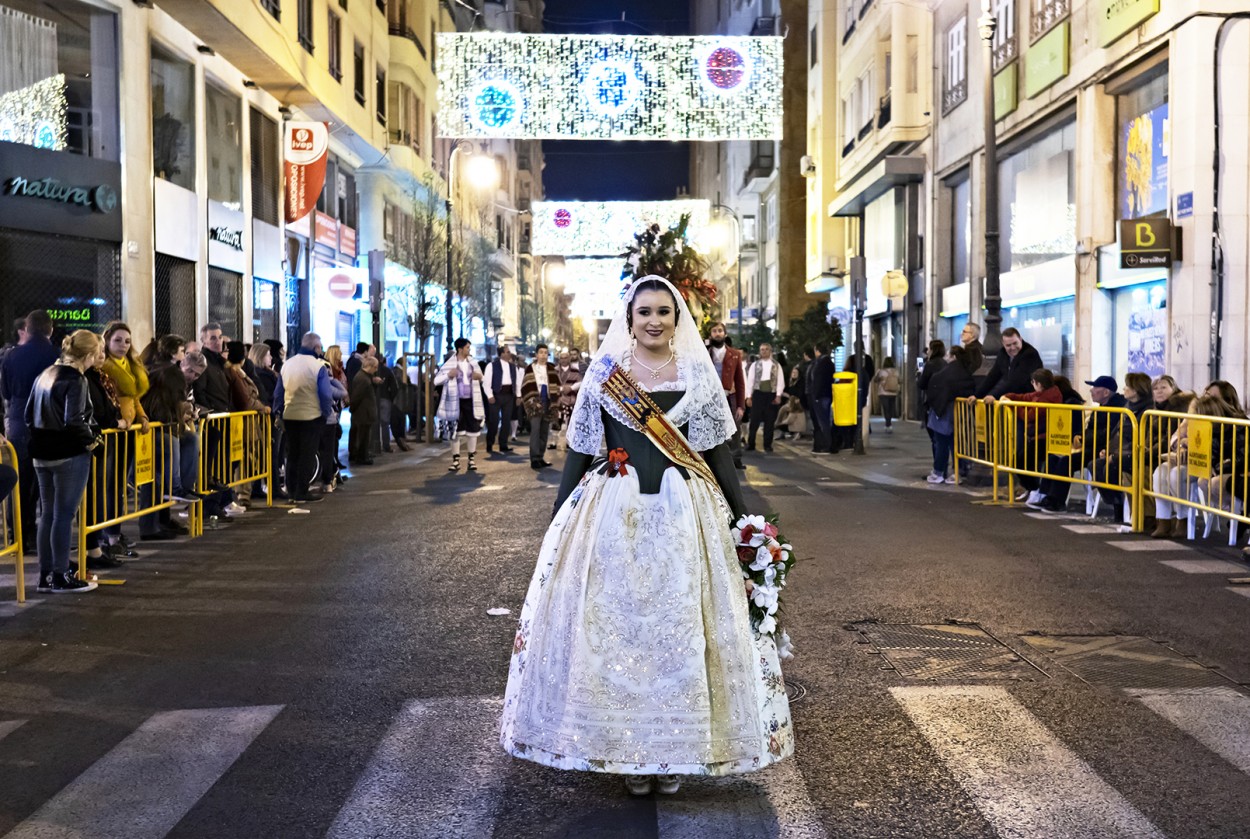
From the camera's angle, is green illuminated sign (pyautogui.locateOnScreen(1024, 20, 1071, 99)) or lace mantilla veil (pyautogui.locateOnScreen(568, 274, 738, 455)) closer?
lace mantilla veil (pyautogui.locateOnScreen(568, 274, 738, 455))

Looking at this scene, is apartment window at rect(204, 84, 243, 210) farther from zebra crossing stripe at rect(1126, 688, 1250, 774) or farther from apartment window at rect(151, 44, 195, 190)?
zebra crossing stripe at rect(1126, 688, 1250, 774)

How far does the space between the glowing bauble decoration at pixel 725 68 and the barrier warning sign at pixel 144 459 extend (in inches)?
688

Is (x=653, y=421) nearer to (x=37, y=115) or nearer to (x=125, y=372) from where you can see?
(x=125, y=372)

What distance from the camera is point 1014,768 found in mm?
5148

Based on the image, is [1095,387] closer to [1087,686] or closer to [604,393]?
[1087,686]

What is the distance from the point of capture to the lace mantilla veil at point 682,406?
5.10 metres

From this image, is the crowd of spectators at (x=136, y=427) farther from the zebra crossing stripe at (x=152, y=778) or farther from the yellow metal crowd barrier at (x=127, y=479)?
the zebra crossing stripe at (x=152, y=778)

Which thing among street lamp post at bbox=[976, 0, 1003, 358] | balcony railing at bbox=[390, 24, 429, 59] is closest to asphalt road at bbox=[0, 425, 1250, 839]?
street lamp post at bbox=[976, 0, 1003, 358]

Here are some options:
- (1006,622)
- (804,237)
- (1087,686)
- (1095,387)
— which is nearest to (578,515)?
(1087,686)

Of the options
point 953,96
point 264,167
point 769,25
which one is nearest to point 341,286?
point 264,167

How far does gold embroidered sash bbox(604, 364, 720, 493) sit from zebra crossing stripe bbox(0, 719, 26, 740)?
2927 mm

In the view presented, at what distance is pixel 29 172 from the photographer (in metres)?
18.5

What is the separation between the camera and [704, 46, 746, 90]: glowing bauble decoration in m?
26.7

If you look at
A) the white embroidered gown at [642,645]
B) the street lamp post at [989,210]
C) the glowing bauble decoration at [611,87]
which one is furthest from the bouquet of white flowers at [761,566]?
the glowing bauble decoration at [611,87]
